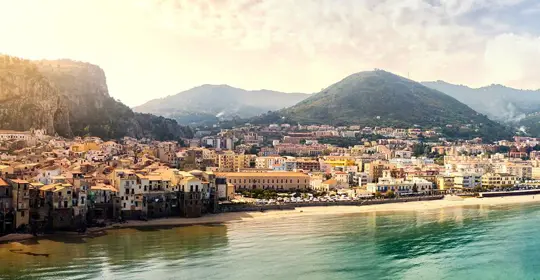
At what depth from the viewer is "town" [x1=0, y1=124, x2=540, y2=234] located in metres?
41.0

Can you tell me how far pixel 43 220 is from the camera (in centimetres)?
3997

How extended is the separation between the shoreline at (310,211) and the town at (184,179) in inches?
48.1

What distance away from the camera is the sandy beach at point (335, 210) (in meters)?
46.4

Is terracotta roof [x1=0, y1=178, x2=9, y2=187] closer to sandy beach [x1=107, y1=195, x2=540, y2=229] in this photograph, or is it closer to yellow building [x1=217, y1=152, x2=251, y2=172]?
sandy beach [x1=107, y1=195, x2=540, y2=229]

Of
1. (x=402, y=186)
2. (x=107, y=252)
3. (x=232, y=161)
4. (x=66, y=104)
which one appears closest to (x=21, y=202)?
(x=107, y=252)

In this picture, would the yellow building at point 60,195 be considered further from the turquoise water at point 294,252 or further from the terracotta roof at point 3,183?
the turquoise water at point 294,252

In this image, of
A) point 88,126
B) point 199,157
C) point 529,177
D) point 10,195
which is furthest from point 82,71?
point 529,177

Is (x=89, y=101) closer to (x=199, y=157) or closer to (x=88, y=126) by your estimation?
(x=88, y=126)

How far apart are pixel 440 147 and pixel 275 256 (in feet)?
387

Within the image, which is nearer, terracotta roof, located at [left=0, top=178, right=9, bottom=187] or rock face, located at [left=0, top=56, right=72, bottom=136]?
terracotta roof, located at [left=0, top=178, right=9, bottom=187]

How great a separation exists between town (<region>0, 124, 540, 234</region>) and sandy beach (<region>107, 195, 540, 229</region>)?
1475mm

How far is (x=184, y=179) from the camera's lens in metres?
49.7

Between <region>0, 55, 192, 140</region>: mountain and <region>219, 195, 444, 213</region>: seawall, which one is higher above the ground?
<region>0, 55, 192, 140</region>: mountain

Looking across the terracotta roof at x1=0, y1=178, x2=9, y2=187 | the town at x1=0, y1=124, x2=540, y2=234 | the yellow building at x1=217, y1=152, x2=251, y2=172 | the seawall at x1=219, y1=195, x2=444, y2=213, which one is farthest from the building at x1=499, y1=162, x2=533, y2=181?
the terracotta roof at x1=0, y1=178, x2=9, y2=187
